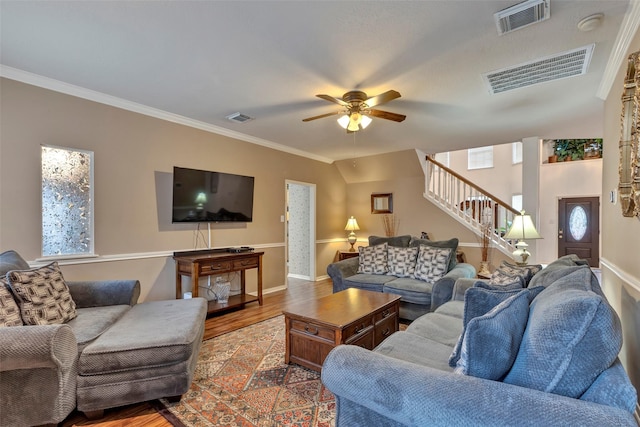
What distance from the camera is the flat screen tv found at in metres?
3.71

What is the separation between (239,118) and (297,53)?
5.55 feet

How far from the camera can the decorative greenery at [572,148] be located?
22.8ft

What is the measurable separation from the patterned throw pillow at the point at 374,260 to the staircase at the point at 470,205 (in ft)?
6.61

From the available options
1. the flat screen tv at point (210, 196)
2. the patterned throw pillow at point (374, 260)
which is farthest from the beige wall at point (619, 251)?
the flat screen tv at point (210, 196)

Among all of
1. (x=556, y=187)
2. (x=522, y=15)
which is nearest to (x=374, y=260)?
(x=522, y=15)

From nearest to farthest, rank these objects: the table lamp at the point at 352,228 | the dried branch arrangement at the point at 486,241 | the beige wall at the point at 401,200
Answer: the dried branch arrangement at the point at 486,241
the beige wall at the point at 401,200
the table lamp at the point at 352,228

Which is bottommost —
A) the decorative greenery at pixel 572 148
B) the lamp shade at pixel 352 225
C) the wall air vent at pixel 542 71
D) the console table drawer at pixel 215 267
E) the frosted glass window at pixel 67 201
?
the console table drawer at pixel 215 267

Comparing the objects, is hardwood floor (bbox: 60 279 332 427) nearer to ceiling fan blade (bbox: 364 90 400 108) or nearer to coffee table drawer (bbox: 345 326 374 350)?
coffee table drawer (bbox: 345 326 374 350)

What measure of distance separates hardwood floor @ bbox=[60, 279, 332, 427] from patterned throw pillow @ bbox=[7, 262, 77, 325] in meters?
0.69

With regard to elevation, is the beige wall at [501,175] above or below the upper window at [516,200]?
above

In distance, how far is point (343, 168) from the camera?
6.55m

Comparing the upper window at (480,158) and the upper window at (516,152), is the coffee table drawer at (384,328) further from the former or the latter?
the upper window at (480,158)

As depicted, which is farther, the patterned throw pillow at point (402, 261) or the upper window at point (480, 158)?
the upper window at point (480, 158)

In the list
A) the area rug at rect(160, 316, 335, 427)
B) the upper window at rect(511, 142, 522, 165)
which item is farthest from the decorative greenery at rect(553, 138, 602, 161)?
the area rug at rect(160, 316, 335, 427)
